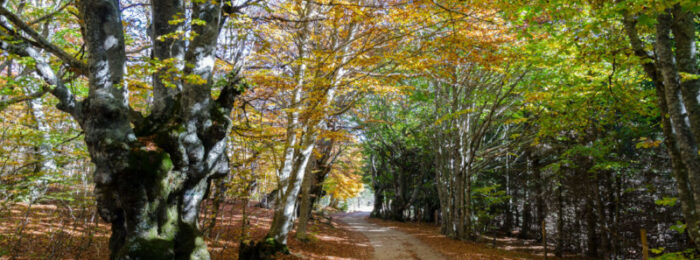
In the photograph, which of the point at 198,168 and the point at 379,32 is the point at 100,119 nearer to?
the point at 198,168

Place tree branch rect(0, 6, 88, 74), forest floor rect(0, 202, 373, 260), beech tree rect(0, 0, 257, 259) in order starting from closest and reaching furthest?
1. tree branch rect(0, 6, 88, 74)
2. beech tree rect(0, 0, 257, 259)
3. forest floor rect(0, 202, 373, 260)

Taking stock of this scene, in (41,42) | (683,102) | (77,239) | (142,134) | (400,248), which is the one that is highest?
(41,42)

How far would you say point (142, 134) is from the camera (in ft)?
16.2

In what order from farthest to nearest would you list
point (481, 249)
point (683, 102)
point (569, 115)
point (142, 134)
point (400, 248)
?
point (400, 248)
point (481, 249)
point (569, 115)
point (142, 134)
point (683, 102)

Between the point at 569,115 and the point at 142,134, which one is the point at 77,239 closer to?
the point at 142,134

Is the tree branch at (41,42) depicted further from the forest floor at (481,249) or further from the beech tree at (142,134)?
the forest floor at (481,249)

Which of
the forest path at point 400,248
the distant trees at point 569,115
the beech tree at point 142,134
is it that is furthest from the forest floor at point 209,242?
the distant trees at point 569,115

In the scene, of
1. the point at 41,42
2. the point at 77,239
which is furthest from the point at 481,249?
the point at 41,42

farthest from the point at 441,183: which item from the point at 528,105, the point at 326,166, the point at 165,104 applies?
the point at 165,104

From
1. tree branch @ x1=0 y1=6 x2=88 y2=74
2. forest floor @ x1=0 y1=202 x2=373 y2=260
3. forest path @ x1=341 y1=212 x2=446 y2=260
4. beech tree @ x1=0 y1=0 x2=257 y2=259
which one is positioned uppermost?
tree branch @ x1=0 y1=6 x2=88 y2=74

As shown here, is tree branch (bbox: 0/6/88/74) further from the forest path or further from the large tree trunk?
the forest path

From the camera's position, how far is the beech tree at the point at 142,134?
4.18 m

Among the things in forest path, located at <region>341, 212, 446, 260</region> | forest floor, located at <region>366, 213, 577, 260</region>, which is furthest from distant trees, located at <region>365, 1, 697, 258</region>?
forest path, located at <region>341, 212, 446, 260</region>

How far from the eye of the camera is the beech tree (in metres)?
4.18
